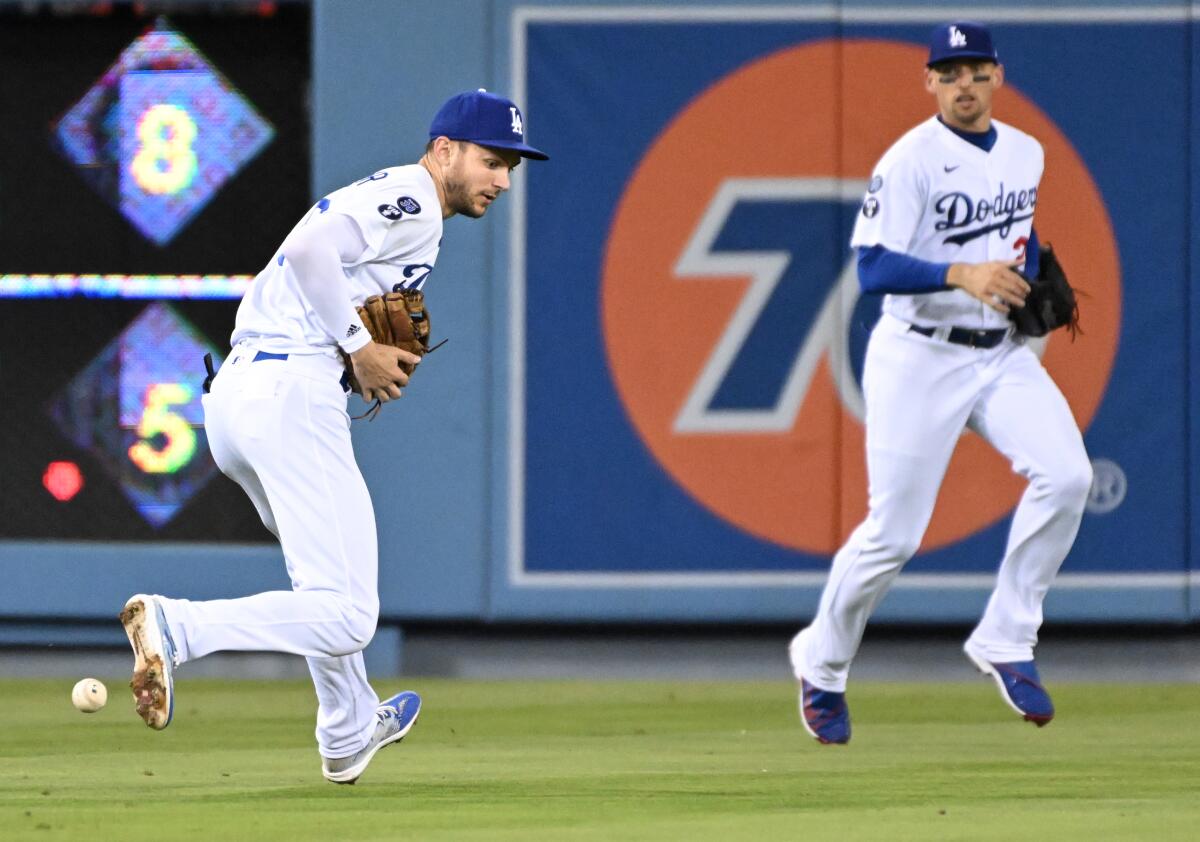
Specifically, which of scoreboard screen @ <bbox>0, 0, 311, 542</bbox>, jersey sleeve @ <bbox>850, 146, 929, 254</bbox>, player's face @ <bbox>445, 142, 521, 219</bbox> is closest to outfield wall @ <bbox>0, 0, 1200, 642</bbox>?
scoreboard screen @ <bbox>0, 0, 311, 542</bbox>

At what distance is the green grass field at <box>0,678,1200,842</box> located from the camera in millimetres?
4699

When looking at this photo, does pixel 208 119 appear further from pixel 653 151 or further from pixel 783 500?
pixel 783 500

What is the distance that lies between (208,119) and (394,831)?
16.3ft

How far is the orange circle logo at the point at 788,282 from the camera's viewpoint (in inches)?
332

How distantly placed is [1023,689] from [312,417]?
8.11 ft

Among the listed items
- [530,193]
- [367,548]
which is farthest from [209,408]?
[530,193]

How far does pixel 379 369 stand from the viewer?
16.6 ft

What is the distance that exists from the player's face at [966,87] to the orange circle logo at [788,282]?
198 centimetres

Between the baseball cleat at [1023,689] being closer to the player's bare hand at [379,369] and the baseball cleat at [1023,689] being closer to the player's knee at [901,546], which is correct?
the player's knee at [901,546]

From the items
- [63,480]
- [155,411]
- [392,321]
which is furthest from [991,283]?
[63,480]

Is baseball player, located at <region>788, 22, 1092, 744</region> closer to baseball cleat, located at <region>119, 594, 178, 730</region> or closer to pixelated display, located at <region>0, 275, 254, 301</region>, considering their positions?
baseball cleat, located at <region>119, 594, 178, 730</region>

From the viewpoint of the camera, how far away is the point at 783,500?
8.49m

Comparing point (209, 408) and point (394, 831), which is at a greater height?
point (209, 408)

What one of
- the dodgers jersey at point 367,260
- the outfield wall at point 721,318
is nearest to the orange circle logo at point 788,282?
the outfield wall at point 721,318
